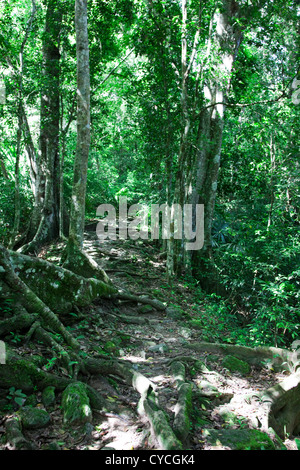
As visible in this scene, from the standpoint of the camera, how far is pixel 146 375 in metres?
4.50

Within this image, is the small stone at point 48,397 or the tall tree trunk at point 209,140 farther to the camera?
the tall tree trunk at point 209,140

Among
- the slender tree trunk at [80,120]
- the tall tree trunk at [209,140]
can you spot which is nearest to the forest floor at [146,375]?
the slender tree trunk at [80,120]

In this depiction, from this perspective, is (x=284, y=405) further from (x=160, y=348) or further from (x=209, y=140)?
(x=209, y=140)

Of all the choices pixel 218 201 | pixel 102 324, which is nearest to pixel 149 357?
pixel 102 324

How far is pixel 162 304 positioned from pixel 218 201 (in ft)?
20.9

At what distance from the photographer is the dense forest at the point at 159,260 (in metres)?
3.45

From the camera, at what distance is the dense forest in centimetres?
345

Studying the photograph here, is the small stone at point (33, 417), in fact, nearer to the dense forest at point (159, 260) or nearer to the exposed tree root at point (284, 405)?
the dense forest at point (159, 260)

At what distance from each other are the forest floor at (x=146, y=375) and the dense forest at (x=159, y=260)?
0.07ft

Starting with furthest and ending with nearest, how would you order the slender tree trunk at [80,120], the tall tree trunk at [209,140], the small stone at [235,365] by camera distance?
the tall tree trunk at [209,140] → the slender tree trunk at [80,120] → the small stone at [235,365]

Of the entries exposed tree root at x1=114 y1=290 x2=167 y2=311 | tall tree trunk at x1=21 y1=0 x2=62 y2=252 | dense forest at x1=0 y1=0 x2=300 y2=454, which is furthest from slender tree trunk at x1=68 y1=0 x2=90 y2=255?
tall tree trunk at x1=21 y1=0 x2=62 y2=252
